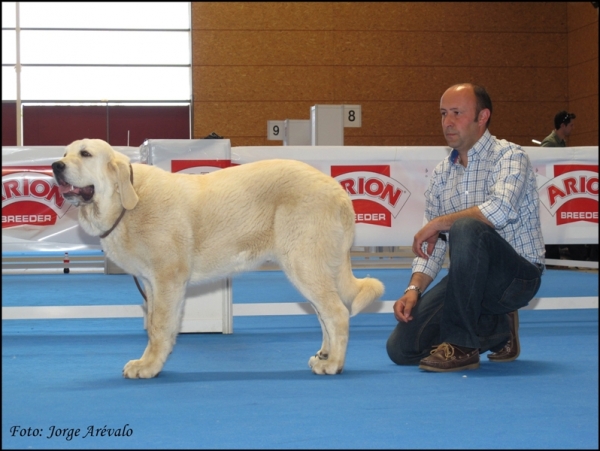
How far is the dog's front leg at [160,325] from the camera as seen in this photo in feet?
9.77

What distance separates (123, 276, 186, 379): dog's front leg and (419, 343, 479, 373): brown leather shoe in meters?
1.09

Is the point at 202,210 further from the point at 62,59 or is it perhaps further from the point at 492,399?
the point at 62,59

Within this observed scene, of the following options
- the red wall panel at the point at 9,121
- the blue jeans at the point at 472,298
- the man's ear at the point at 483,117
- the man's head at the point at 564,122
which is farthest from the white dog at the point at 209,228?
the red wall panel at the point at 9,121

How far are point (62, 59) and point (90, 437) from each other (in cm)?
1504

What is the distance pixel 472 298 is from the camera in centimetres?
308

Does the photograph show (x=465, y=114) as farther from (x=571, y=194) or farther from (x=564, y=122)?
(x=564, y=122)

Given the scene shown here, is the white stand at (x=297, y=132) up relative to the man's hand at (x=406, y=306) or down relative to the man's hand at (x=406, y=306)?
up

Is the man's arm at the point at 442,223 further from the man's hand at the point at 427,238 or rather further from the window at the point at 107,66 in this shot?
the window at the point at 107,66

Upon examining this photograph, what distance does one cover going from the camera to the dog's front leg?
298 centimetres

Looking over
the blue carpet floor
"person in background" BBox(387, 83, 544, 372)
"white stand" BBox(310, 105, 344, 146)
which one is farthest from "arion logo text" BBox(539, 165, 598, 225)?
"white stand" BBox(310, 105, 344, 146)


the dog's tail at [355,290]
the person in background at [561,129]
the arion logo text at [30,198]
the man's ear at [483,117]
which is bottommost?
the dog's tail at [355,290]

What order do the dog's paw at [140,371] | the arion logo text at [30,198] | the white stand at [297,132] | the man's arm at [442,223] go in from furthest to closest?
the white stand at [297,132], the arion logo text at [30,198], the man's arm at [442,223], the dog's paw at [140,371]

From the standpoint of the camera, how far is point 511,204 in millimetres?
3045

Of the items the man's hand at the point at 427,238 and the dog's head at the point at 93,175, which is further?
the man's hand at the point at 427,238
